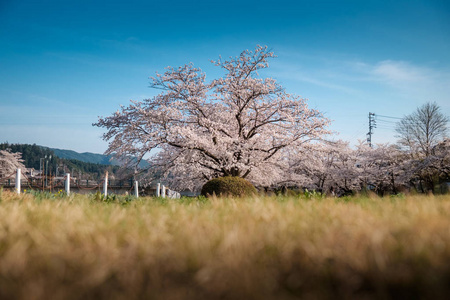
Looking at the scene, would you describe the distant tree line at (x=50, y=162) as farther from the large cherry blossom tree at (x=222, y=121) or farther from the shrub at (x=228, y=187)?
the shrub at (x=228, y=187)

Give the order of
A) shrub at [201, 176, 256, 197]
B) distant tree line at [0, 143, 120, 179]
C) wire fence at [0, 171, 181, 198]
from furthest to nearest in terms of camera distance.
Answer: distant tree line at [0, 143, 120, 179]
wire fence at [0, 171, 181, 198]
shrub at [201, 176, 256, 197]

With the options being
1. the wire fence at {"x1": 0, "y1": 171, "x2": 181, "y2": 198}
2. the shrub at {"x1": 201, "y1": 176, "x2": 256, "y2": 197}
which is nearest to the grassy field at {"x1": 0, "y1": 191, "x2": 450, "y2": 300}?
the wire fence at {"x1": 0, "y1": 171, "x2": 181, "y2": 198}

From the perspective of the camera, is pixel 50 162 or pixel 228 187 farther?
pixel 50 162

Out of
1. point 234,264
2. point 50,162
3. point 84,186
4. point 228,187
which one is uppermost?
point 50,162

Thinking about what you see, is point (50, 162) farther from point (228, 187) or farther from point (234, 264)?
point (234, 264)

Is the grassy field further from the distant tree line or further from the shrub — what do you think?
the distant tree line

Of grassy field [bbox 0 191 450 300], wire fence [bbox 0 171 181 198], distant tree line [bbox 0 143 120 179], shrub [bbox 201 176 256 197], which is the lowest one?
wire fence [bbox 0 171 181 198]

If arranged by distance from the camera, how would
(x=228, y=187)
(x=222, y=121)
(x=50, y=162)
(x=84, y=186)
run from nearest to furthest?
(x=228, y=187) → (x=222, y=121) → (x=84, y=186) → (x=50, y=162)

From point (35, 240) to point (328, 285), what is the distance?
1817 mm

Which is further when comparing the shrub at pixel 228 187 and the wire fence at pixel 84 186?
the wire fence at pixel 84 186

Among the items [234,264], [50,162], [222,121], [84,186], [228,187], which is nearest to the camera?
[234,264]

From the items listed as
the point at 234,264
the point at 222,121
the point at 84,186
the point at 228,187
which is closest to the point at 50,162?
the point at 84,186

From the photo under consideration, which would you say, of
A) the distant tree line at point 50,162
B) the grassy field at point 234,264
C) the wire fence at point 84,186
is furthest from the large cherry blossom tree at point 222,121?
the distant tree line at point 50,162

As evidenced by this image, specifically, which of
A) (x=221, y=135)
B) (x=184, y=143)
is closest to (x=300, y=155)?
(x=221, y=135)
